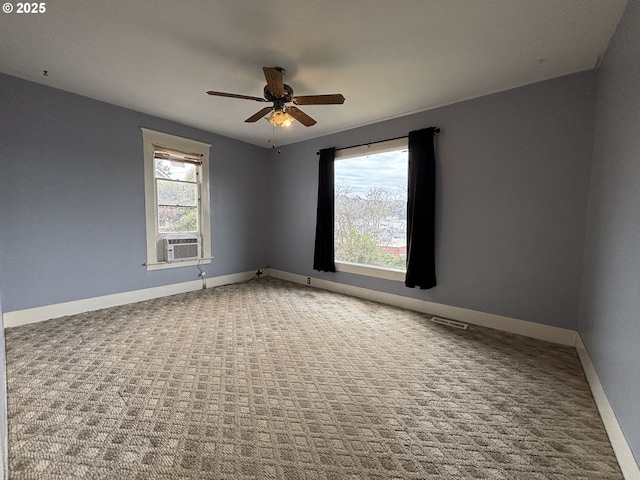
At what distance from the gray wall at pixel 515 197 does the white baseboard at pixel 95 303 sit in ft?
10.5

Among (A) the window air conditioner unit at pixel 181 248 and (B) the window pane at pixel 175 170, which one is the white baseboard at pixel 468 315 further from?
(B) the window pane at pixel 175 170

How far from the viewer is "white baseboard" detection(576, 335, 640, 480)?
3.95 ft

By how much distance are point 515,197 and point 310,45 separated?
2.46 m

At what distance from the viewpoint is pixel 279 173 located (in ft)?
16.5

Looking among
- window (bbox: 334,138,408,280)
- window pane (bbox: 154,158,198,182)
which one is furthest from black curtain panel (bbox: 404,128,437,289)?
window pane (bbox: 154,158,198,182)

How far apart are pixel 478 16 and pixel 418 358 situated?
261cm

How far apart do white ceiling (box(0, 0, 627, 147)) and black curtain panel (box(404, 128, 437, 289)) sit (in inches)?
19.8

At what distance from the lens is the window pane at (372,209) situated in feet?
12.0

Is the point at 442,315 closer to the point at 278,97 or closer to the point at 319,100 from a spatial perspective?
the point at 319,100

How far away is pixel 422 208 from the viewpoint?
3262mm

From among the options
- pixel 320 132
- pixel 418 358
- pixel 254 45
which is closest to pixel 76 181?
pixel 254 45

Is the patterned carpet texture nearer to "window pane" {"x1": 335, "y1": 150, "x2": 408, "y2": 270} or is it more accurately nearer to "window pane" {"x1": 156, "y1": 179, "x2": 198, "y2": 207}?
"window pane" {"x1": 335, "y1": 150, "x2": 408, "y2": 270}

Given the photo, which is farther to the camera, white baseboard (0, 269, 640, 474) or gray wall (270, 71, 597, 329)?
gray wall (270, 71, 597, 329)

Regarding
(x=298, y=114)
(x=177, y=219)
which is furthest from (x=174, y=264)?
(x=298, y=114)
